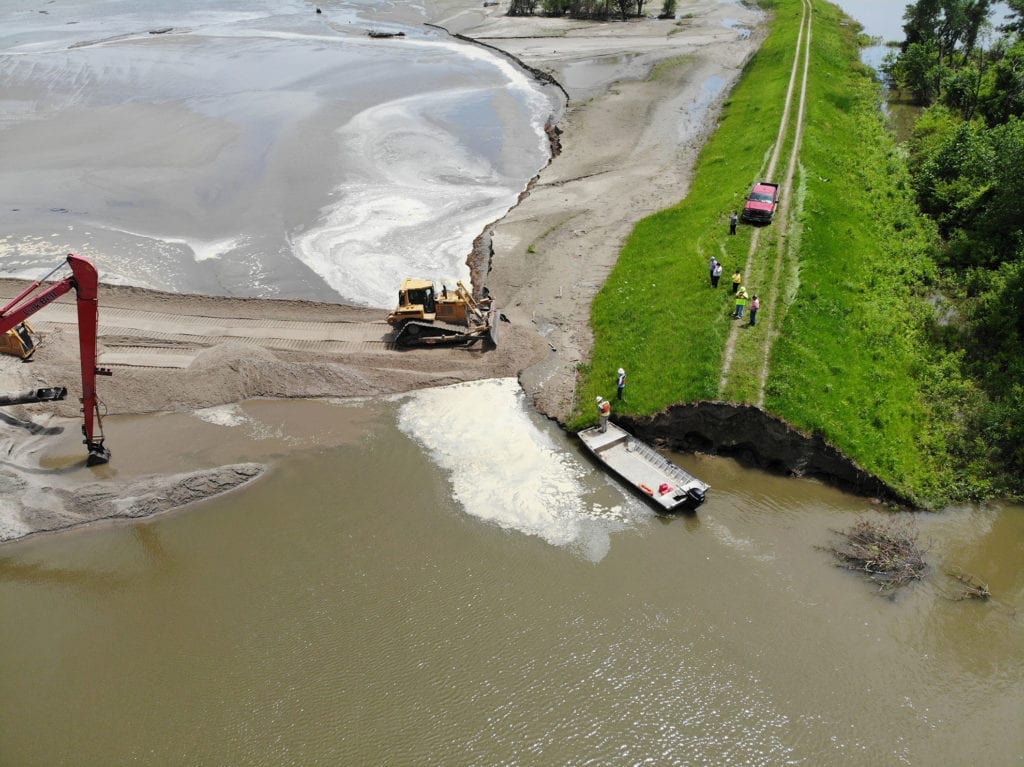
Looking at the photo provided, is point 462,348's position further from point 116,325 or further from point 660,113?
point 660,113

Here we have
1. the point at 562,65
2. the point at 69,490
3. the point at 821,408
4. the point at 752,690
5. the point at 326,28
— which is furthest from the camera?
A: the point at 326,28

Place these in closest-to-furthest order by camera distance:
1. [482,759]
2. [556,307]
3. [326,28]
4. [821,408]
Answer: [482,759]
[821,408]
[556,307]
[326,28]

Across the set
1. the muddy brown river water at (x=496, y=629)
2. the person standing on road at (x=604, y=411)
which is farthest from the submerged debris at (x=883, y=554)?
the person standing on road at (x=604, y=411)

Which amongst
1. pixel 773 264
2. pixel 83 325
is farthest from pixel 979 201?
pixel 83 325

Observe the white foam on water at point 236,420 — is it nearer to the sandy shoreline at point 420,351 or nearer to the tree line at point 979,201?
the sandy shoreline at point 420,351

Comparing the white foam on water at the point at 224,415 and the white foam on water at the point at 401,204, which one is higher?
the white foam on water at the point at 401,204

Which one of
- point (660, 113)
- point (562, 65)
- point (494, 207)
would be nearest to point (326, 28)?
point (562, 65)
